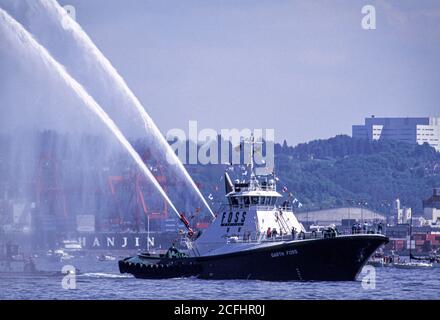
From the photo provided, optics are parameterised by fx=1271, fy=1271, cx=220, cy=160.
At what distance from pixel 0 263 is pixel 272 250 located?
4896 centimetres

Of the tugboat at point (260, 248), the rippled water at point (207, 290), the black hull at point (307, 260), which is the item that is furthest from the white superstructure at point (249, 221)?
the rippled water at point (207, 290)

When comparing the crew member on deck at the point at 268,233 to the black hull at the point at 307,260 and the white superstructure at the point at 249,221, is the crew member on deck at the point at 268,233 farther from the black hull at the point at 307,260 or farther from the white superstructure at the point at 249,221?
the black hull at the point at 307,260

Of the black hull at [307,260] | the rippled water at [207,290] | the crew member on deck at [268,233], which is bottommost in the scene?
the rippled water at [207,290]

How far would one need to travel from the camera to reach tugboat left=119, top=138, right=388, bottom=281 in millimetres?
81000

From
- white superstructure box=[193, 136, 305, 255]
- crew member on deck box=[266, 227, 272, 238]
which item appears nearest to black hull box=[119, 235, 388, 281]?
white superstructure box=[193, 136, 305, 255]

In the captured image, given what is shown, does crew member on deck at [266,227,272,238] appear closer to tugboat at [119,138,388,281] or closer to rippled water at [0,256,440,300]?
tugboat at [119,138,388,281]

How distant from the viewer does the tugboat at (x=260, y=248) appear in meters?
81.0

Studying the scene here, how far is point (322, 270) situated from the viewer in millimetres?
81312

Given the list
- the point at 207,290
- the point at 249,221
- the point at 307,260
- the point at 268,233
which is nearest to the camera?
the point at 207,290

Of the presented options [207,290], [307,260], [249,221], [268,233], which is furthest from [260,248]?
[207,290]

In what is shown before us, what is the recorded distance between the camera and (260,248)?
81750 mm

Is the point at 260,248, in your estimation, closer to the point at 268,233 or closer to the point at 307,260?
the point at 268,233
